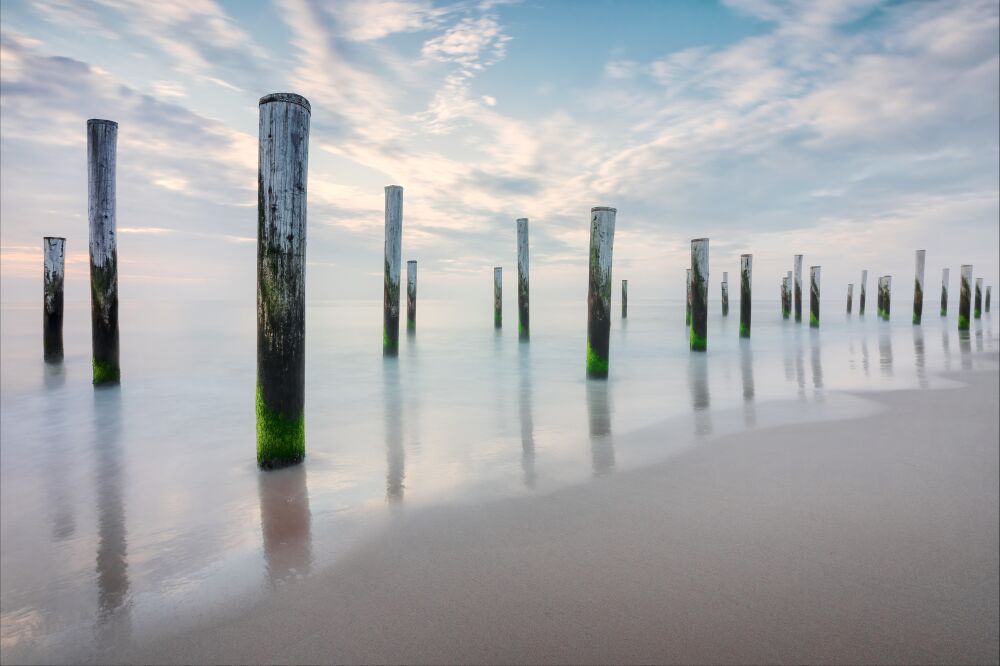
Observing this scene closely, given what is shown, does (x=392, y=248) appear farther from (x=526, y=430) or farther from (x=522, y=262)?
(x=526, y=430)

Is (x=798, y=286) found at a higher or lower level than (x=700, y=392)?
higher

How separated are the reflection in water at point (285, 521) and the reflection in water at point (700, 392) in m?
3.33

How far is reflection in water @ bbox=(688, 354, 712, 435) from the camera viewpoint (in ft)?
16.6

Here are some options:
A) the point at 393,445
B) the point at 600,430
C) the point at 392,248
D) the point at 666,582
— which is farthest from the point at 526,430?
the point at 392,248

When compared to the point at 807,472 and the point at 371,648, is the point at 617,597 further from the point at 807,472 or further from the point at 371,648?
the point at 807,472

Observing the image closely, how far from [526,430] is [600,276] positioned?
131 inches

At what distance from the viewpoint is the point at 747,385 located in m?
7.59

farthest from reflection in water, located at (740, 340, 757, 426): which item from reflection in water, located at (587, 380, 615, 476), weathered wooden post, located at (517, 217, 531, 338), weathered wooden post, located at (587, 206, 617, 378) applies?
weathered wooden post, located at (517, 217, 531, 338)

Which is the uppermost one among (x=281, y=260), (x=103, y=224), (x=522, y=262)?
(x=522, y=262)

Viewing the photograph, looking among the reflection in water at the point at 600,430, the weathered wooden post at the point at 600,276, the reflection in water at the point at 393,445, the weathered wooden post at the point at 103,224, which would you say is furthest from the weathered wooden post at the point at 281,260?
the weathered wooden post at the point at 103,224

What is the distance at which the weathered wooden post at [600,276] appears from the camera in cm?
→ 759

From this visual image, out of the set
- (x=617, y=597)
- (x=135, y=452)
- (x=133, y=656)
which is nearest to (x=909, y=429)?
(x=617, y=597)

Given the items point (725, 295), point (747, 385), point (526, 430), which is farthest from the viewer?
point (725, 295)

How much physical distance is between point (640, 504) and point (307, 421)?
3885mm
